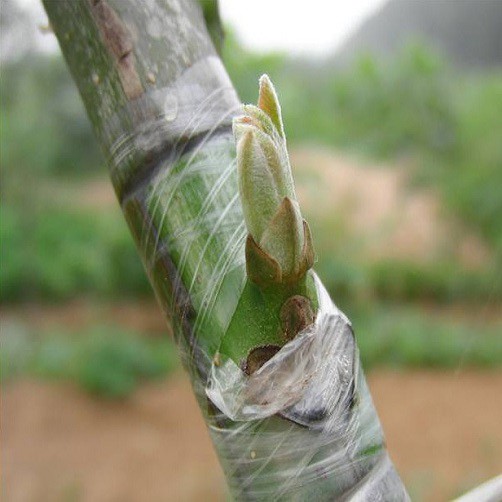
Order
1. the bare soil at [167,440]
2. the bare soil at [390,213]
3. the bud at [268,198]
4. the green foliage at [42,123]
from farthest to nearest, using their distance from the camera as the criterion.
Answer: the bare soil at [390,213], the green foliage at [42,123], the bare soil at [167,440], the bud at [268,198]

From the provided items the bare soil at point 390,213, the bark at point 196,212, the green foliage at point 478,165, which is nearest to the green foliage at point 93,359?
the bare soil at point 390,213

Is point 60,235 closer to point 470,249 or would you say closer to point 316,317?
point 470,249

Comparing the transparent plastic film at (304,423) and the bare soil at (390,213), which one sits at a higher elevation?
the transparent plastic film at (304,423)

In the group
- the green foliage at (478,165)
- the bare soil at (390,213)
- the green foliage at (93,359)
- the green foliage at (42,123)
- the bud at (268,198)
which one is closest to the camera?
the bud at (268,198)

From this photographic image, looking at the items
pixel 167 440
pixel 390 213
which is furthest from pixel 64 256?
pixel 390 213

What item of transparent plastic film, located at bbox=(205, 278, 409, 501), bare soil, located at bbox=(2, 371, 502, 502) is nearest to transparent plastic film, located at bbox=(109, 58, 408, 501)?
transparent plastic film, located at bbox=(205, 278, 409, 501)

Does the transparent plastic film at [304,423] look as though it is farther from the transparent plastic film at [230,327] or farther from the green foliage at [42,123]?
the green foliage at [42,123]

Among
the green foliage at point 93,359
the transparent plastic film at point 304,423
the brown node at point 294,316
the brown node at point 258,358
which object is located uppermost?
the brown node at point 294,316

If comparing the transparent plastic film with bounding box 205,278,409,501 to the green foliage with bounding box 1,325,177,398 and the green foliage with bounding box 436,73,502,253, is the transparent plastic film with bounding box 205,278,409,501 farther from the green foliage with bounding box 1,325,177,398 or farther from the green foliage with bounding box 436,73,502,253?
the green foliage with bounding box 436,73,502,253
